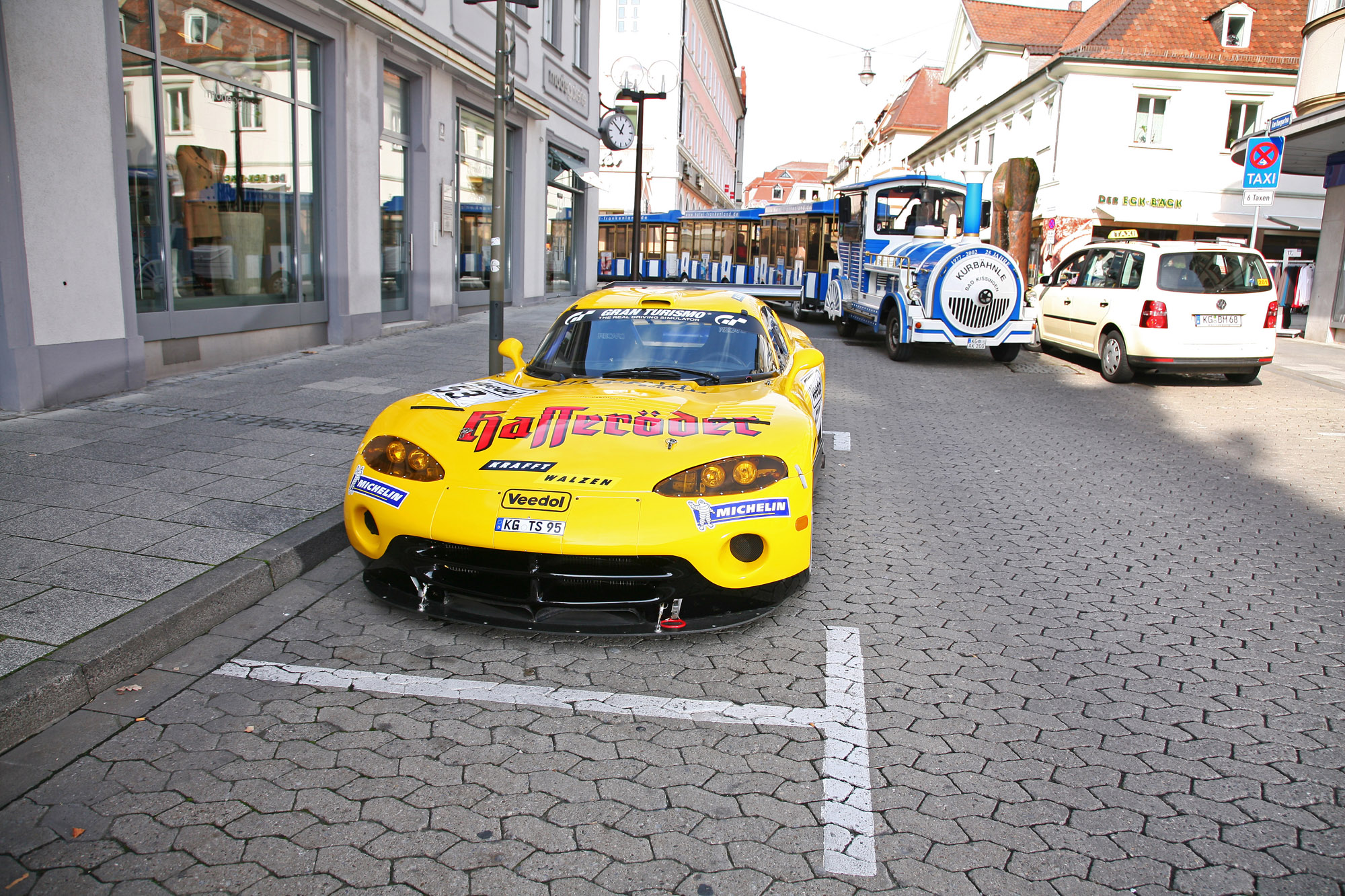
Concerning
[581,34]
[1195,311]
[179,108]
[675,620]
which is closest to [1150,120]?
[581,34]

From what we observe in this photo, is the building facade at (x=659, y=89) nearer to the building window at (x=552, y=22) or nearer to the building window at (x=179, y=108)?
the building window at (x=552, y=22)

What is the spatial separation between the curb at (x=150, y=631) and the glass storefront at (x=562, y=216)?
16908 millimetres

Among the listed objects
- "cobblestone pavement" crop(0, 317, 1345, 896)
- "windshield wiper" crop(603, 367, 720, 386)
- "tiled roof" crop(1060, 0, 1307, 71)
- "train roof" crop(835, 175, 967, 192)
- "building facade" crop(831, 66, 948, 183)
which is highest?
"building facade" crop(831, 66, 948, 183)

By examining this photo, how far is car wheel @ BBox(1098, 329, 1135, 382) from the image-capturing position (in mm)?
11938

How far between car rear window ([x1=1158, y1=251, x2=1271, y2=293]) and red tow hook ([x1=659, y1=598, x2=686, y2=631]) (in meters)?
10.4

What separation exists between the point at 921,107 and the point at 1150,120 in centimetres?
3425

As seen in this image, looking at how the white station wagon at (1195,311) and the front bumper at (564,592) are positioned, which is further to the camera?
the white station wagon at (1195,311)

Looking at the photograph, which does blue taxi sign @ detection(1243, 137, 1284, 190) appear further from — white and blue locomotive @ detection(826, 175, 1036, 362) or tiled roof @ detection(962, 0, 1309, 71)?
tiled roof @ detection(962, 0, 1309, 71)

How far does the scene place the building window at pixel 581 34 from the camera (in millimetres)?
21516

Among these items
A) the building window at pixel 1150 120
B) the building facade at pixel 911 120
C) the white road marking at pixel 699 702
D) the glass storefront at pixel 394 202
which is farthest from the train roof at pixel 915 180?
the building facade at pixel 911 120

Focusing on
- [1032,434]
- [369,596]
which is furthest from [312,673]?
[1032,434]

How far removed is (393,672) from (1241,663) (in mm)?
3314

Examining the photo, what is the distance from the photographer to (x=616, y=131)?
21.4 metres

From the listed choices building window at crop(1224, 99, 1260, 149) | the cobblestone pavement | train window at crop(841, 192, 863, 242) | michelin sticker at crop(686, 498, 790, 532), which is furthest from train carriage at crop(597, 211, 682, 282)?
michelin sticker at crop(686, 498, 790, 532)
